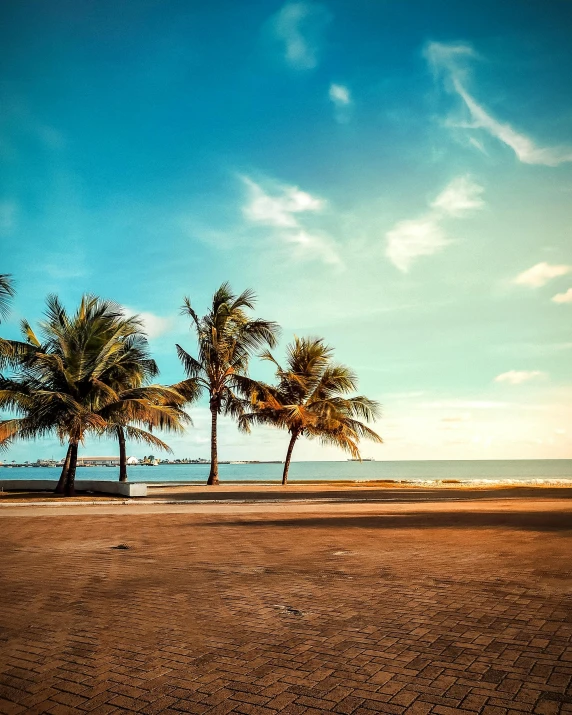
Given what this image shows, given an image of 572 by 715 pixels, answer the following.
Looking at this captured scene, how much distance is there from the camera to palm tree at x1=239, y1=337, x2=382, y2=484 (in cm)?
3127

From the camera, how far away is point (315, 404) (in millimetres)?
32562

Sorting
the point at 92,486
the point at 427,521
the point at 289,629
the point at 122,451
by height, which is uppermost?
the point at 122,451

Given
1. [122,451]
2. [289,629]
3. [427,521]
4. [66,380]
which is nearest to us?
[289,629]

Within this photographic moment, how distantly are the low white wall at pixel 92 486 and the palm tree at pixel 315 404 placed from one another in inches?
318

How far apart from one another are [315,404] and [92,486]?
12.7 m

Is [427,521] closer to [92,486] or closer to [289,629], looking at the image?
[289,629]

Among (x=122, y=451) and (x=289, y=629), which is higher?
(x=122, y=451)

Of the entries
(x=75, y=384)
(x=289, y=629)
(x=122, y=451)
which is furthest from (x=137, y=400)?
(x=289, y=629)

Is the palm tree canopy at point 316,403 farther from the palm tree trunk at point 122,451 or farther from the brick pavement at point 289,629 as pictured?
the brick pavement at point 289,629

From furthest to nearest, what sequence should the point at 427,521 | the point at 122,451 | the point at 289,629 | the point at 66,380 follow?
the point at 122,451 → the point at 66,380 → the point at 427,521 → the point at 289,629

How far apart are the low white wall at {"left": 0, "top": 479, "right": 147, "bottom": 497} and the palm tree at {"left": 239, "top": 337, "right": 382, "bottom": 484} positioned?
26.5ft

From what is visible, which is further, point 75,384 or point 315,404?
point 315,404

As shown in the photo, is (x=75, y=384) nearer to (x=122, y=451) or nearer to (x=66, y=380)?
(x=66, y=380)

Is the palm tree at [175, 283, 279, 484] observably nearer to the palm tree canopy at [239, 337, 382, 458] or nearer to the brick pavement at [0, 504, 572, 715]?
the palm tree canopy at [239, 337, 382, 458]
